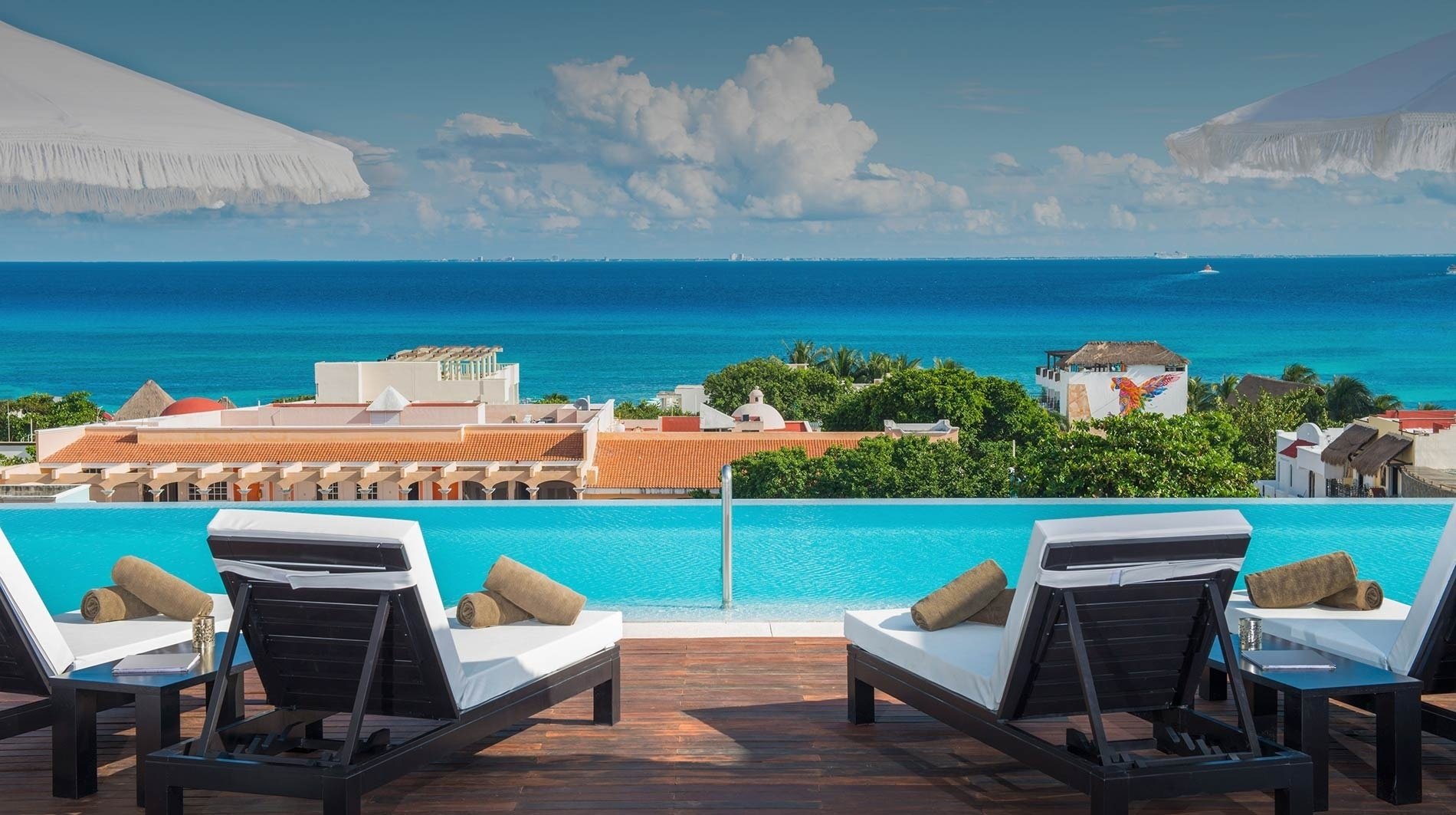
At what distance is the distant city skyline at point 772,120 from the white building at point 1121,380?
26103 mm

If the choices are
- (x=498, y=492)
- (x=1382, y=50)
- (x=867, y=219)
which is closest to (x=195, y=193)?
(x=498, y=492)

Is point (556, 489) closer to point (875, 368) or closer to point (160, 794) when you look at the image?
point (160, 794)

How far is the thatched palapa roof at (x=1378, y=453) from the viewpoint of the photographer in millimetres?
30048

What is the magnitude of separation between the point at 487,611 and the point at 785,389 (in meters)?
56.6

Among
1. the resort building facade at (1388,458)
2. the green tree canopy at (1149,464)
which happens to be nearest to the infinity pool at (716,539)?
the green tree canopy at (1149,464)

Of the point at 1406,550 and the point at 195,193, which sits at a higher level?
the point at 195,193

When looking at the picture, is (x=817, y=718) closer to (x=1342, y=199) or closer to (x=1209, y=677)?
(x=1209, y=677)

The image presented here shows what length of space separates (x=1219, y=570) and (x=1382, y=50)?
8998cm

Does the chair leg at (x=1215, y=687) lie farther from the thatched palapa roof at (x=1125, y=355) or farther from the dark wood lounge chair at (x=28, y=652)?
the thatched palapa roof at (x=1125, y=355)

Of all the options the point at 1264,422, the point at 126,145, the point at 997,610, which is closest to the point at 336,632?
the point at 997,610

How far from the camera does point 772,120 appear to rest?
10262 cm

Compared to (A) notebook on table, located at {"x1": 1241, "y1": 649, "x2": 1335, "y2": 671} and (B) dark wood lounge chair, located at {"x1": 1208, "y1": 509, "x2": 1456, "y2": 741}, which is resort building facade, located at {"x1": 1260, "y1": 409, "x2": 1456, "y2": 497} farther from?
(A) notebook on table, located at {"x1": 1241, "y1": 649, "x2": 1335, "y2": 671}

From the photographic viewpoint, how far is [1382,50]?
79.8 metres

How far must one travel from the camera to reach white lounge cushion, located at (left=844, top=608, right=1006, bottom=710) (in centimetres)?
316
